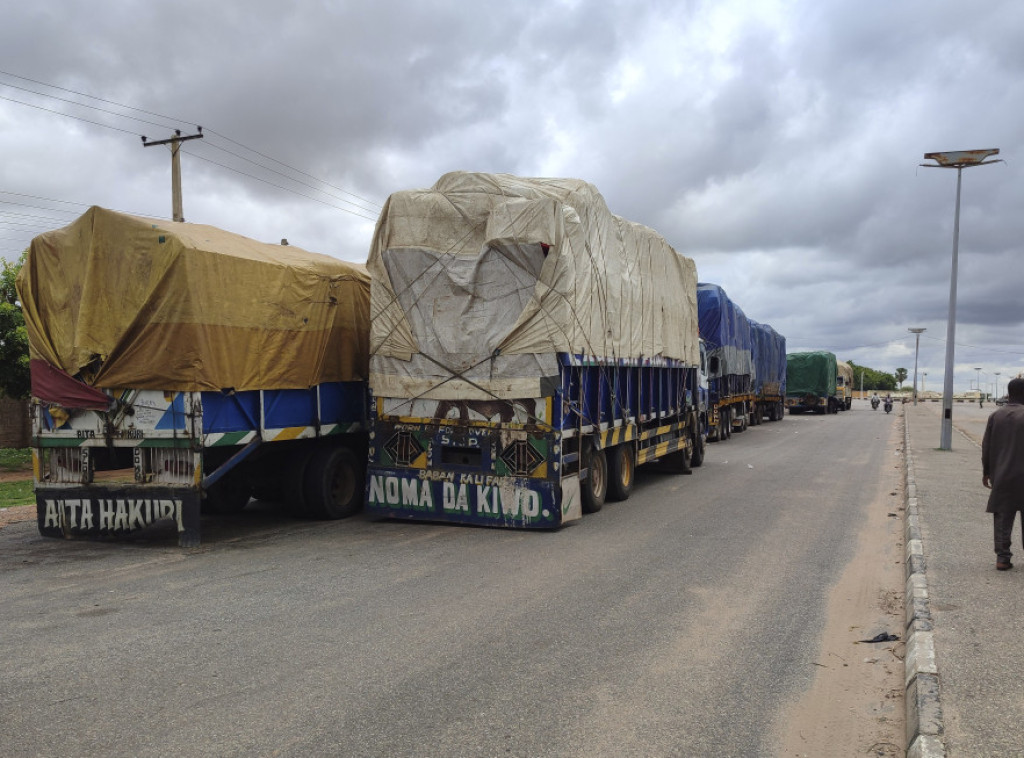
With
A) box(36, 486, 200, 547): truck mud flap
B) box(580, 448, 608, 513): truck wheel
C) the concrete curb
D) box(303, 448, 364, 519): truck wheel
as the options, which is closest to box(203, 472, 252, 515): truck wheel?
box(303, 448, 364, 519): truck wheel

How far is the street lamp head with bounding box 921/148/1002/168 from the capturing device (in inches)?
777

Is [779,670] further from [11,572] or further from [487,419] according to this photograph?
[11,572]

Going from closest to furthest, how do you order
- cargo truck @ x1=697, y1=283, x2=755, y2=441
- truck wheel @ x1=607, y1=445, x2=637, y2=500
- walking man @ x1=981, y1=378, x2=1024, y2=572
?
walking man @ x1=981, y1=378, x2=1024, y2=572 < truck wheel @ x1=607, y1=445, x2=637, y2=500 < cargo truck @ x1=697, y1=283, x2=755, y2=441

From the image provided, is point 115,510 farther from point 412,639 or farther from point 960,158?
point 960,158

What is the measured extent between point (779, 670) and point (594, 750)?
1820mm

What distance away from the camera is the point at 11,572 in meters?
7.94

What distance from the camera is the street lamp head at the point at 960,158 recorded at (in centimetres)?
1973

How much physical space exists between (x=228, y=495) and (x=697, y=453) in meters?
10.3

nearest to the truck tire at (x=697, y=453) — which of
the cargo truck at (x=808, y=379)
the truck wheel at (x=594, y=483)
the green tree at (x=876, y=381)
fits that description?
the truck wheel at (x=594, y=483)

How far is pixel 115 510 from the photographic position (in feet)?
29.8

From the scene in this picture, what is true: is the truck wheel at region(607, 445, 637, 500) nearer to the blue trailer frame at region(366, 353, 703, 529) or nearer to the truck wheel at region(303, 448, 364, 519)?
the blue trailer frame at region(366, 353, 703, 529)

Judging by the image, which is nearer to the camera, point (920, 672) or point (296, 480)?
point (920, 672)

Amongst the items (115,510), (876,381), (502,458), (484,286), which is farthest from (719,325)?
(876,381)

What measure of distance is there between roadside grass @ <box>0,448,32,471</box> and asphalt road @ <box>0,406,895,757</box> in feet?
42.3
